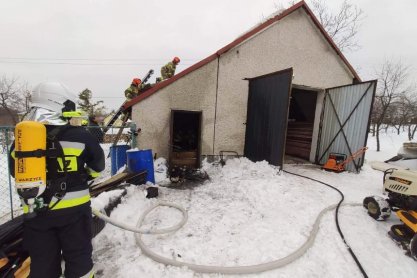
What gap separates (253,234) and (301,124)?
8.17 meters

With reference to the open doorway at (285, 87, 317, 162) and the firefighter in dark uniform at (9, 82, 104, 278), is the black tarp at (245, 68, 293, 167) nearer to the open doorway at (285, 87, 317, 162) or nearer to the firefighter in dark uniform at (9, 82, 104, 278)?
the open doorway at (285, 87, 317, 162)

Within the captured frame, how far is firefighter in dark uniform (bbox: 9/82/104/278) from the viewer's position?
190 cm

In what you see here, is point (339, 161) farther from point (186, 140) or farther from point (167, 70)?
point (167, 70)

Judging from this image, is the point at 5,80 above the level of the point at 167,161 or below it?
above

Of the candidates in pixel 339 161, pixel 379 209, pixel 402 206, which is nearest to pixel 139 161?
pixel 379 209

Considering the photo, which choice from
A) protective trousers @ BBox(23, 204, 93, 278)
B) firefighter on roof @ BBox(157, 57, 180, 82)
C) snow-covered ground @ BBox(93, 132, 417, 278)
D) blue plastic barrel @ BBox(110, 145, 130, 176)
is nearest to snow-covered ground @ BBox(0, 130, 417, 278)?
snow-covered ground @ BBox(93, 132, 417, 278)

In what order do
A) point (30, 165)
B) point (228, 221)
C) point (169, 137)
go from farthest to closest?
1. point (169, 137)
2. point (228, 221)
3. point (30, 165)

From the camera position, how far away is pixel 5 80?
2461 cm

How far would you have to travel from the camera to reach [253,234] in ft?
11.0

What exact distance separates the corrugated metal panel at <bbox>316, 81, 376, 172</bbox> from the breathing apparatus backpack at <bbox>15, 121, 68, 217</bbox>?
316 inches

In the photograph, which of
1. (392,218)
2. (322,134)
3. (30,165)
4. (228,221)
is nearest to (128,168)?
(228,221)

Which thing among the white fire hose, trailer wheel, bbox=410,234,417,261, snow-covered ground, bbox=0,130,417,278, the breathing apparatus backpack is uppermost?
the breathing apparatus backpack

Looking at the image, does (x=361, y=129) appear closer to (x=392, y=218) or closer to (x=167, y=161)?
(x=392, y=218)

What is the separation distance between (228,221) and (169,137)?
12.0 feet
